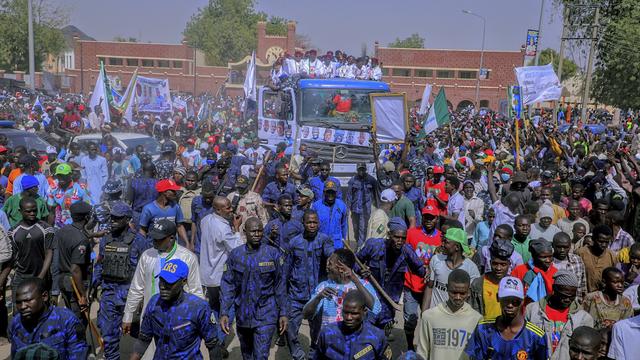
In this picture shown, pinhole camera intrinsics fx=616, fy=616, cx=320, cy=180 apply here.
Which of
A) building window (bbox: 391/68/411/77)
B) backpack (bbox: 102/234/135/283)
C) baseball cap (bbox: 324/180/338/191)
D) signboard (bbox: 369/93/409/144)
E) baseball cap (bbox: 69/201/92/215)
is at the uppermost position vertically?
building window (bbox: 391/68/411/77)

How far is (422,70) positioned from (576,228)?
54034 mm

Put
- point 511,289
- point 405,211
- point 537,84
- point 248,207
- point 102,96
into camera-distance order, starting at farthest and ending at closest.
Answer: point 102,96 → point 537,84 → point 405,211 → point 248,207 → point 511,289

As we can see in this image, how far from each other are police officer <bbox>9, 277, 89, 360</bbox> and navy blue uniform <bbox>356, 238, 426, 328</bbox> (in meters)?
2.86

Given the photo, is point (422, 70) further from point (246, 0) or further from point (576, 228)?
point (576, 228)


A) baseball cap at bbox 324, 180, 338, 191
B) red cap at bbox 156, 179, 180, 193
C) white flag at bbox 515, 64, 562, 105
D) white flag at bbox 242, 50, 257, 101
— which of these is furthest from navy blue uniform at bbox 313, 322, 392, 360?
white flag at bbox 242, 50, 257, 101

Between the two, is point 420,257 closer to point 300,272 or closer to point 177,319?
point 300,272

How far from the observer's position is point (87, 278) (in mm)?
6254

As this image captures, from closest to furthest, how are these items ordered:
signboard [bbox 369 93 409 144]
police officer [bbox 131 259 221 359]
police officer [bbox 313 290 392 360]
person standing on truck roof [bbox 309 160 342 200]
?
police officer [bbox 313 290 392 360] < police officer [bbox 131 259 221 359] < person standing on truck roof [bbox 309 160 342 200] < signboard [bbox 369 93 409 144]

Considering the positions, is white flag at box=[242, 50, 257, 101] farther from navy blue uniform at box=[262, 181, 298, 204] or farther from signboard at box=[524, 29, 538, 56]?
signboard at box=[524, 29, 538, 56]

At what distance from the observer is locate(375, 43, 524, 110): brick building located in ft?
192

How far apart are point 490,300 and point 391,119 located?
396 inches

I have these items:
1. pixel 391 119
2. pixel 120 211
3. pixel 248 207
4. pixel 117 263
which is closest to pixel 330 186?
pixel 248 207

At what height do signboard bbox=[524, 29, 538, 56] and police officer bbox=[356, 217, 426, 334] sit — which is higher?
signboard bbox=[524, 29, 538, 56]

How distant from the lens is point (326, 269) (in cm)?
586
